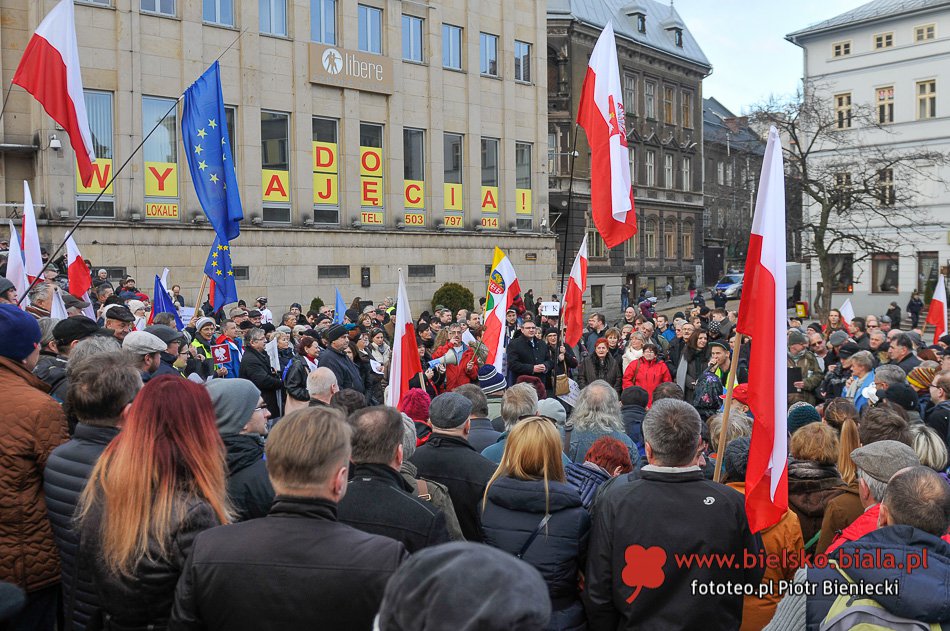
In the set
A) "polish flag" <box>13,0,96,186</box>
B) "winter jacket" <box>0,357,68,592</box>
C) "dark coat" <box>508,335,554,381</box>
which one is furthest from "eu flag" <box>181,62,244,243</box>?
"winter jacket" <box>0,357,68,592</box>

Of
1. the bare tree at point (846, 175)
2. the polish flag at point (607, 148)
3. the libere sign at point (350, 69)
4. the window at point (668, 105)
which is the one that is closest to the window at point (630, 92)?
the window at point (668, 105)

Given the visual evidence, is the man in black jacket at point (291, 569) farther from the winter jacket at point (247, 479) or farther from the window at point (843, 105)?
the window at point (843, 105)

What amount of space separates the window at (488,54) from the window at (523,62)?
1262 millimetres

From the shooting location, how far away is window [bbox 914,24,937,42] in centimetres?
4481

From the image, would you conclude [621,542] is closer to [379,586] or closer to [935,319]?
[379,586]

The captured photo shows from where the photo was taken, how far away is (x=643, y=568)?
376 cm

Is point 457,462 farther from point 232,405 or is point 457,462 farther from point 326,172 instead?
point 326,172

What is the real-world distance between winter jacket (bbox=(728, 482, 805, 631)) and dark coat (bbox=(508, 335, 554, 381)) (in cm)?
762

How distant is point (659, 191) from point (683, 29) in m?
11.9

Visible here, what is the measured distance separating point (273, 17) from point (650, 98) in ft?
106

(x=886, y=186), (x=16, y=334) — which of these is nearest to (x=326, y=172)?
(x=886, y=186)

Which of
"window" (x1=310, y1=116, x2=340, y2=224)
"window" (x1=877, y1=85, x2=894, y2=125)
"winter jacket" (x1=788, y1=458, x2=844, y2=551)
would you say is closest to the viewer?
"winter jacket" (x1=788, y1=458, x2=844, y2=551)

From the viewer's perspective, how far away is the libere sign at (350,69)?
28.0 m

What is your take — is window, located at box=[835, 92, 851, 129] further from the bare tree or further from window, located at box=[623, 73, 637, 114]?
window, located at box=[623, 73, 637, 114]
